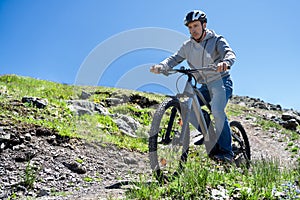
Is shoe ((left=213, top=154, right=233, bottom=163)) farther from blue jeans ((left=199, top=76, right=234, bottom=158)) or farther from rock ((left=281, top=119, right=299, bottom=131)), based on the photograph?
rock ((left=281, top=119, right=299, bottom=131))

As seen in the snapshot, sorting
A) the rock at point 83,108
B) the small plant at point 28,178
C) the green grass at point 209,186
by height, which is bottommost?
the green grass at point 209,186

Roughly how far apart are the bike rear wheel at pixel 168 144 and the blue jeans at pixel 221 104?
2.27 ft

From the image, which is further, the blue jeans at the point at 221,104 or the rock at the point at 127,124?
the rock at the point at 127,124

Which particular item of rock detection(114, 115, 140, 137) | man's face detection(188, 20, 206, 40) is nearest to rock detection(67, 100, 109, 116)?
rock detection(114, 115, 140, 137)

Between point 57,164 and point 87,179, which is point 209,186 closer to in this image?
point 87,179

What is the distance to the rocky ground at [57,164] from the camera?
222 inches

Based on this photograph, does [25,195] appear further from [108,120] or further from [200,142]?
[108,120]

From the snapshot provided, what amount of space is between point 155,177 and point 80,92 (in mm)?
11682

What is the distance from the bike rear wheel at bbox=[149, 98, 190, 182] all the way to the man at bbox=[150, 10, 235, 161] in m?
0.73

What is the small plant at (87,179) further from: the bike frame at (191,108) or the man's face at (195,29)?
the man's face at (195,29)

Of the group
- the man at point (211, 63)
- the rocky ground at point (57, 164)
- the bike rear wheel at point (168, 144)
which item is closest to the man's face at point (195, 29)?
the man at point (211, 63)

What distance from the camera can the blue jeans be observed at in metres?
6.04

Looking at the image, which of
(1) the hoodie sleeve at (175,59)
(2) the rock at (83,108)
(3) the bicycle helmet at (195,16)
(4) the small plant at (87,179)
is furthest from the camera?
(2) the rock at (83,108)

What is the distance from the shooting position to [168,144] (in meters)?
5.69
